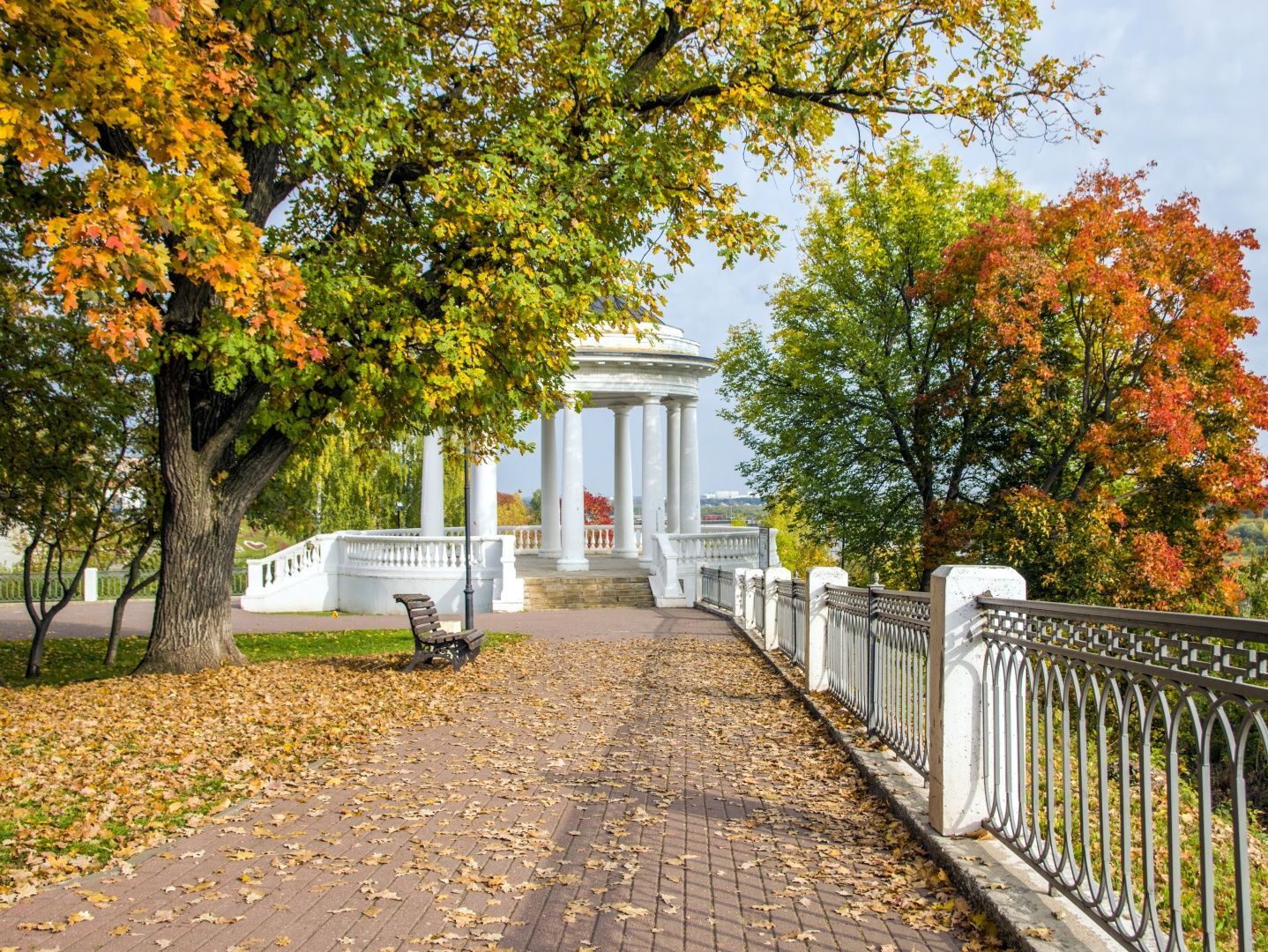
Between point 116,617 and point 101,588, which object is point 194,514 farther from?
point 101,588

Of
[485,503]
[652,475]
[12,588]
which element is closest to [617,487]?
[652,475]

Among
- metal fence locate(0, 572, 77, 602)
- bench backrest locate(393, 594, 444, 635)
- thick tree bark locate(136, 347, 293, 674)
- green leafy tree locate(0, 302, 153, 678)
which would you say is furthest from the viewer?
metal fence locate(0, 572, 77, 602)

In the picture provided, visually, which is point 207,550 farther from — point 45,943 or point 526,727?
point 45,943

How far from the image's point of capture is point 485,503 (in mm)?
32281

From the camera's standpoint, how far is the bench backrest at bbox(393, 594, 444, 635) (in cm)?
1515

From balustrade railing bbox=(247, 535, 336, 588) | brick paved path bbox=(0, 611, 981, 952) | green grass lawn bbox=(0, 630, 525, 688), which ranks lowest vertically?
green grass lawn bbox=(0, 630, 525, 688)

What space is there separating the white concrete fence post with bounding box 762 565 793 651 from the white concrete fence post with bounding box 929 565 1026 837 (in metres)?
11.4

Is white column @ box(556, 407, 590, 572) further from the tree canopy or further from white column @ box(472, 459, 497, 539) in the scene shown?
the tree canopy

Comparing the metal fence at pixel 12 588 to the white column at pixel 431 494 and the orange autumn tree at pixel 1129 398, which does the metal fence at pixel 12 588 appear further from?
the orange autumn tree at pixel 1129 398

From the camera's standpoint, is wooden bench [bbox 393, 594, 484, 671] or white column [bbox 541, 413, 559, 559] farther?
white column [bbox 541, 413, 559, 559]

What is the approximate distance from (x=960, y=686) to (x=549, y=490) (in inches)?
1377

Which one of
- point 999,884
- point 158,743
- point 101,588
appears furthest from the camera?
point 101,588

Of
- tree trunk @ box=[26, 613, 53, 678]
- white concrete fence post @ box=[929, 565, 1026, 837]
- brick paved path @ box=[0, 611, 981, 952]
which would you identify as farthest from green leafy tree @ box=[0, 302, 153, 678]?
white concrete fence post @ box=[929, 565, 1026, 837]

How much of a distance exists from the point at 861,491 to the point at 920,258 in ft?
21.0
